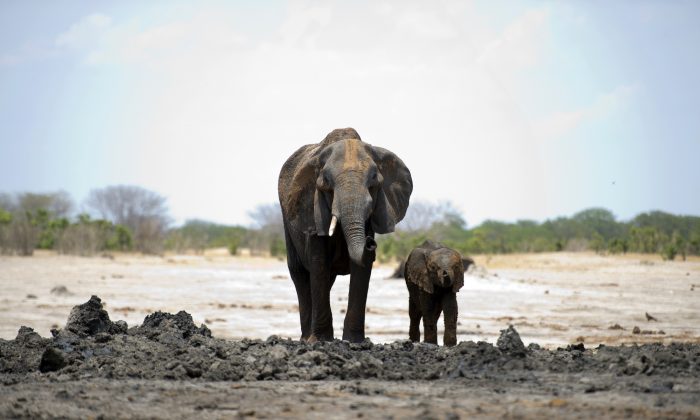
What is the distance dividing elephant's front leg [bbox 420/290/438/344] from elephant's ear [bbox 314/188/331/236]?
2764 millimetres

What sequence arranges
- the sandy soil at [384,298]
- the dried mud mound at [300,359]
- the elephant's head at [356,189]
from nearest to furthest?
the dried mud mound at [300,359] < the elephant's head at [356,189] < the sandy soil at [384,298]

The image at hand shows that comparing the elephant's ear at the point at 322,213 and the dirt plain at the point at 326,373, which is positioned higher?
the elephant's ear at the point at 322,213

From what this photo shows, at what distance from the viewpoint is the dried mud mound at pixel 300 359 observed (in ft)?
30.9

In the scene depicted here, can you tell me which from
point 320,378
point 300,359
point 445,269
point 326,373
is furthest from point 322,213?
point 320,378

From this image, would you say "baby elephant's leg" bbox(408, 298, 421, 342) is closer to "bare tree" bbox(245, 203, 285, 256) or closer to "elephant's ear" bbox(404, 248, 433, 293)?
"elephant's ear" bbox(404, 248, 433, 293)

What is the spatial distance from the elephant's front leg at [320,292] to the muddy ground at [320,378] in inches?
38.7

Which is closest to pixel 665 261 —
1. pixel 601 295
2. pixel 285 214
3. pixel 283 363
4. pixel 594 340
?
pixel 601 295

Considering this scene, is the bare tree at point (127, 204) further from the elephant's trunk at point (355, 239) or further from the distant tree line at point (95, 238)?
the elephant's trunk at point (355, 239)

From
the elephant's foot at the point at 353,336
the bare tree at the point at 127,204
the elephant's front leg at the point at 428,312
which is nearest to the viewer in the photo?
the elephant's foot at the point at 353,336

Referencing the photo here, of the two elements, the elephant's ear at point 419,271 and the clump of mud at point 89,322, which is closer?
the clump of mud at point 89,322

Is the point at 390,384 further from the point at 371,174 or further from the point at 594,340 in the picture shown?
the point at 594,340

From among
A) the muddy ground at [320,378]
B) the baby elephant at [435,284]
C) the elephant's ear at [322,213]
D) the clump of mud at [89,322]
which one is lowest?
the muddy ground at [320,378]

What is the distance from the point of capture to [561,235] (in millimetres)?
76688

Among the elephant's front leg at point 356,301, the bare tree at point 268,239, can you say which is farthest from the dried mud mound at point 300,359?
the bare tree at point 268,239
